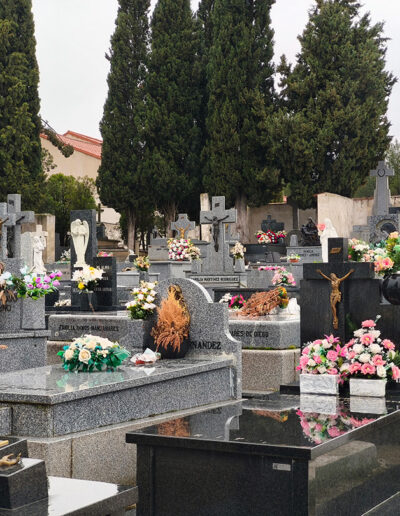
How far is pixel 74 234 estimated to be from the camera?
16656mm

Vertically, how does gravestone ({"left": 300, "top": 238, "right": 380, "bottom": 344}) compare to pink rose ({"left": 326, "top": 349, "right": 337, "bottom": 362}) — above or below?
above

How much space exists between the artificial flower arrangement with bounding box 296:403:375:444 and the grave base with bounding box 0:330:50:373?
3821 millimetres

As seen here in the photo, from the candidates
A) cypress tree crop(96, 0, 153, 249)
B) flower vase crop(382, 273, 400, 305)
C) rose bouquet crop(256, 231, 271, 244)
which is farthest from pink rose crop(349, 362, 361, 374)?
cypress tree crop(96, 0, 153, 249)

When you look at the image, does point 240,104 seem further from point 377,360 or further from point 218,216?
point 377,360

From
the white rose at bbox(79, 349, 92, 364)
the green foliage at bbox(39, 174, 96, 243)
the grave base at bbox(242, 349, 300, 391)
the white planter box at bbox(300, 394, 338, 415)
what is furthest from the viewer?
the green foliage at bbox(39, 174, 96, 243)

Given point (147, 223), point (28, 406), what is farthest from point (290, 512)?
point (147, 223)

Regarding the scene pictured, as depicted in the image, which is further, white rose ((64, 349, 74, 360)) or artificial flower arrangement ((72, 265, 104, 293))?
artificial flower arrangement ((72, 265, 104, 293))

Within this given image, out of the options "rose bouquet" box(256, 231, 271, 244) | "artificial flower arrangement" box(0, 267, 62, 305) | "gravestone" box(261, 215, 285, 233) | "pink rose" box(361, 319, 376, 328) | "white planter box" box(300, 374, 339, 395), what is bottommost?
"white planter box" box(300, 374, 339, 395)

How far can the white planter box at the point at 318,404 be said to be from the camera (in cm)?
A: 551

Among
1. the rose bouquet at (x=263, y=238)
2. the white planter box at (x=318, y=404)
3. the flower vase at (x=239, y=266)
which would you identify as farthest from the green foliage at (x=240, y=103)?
the white planter box at (x=318, y=404)

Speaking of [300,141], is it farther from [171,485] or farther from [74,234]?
[171,485]

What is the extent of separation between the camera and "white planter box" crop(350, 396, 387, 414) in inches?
218

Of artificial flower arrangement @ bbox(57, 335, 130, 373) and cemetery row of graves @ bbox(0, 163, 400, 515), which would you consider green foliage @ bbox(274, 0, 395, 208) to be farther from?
artificial flower arrangement @ bbox(57, 335, 130, 373)

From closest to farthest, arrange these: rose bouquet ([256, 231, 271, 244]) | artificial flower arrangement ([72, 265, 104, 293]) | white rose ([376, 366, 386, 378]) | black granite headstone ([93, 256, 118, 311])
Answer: white rose ([376, 366, 386, 378]), artificial flower arrangement ([72, 265, 104, 293]), black granite headstone ([93, 256, 118, 311]), rose bouquet ([256, 231, 271, 244])
